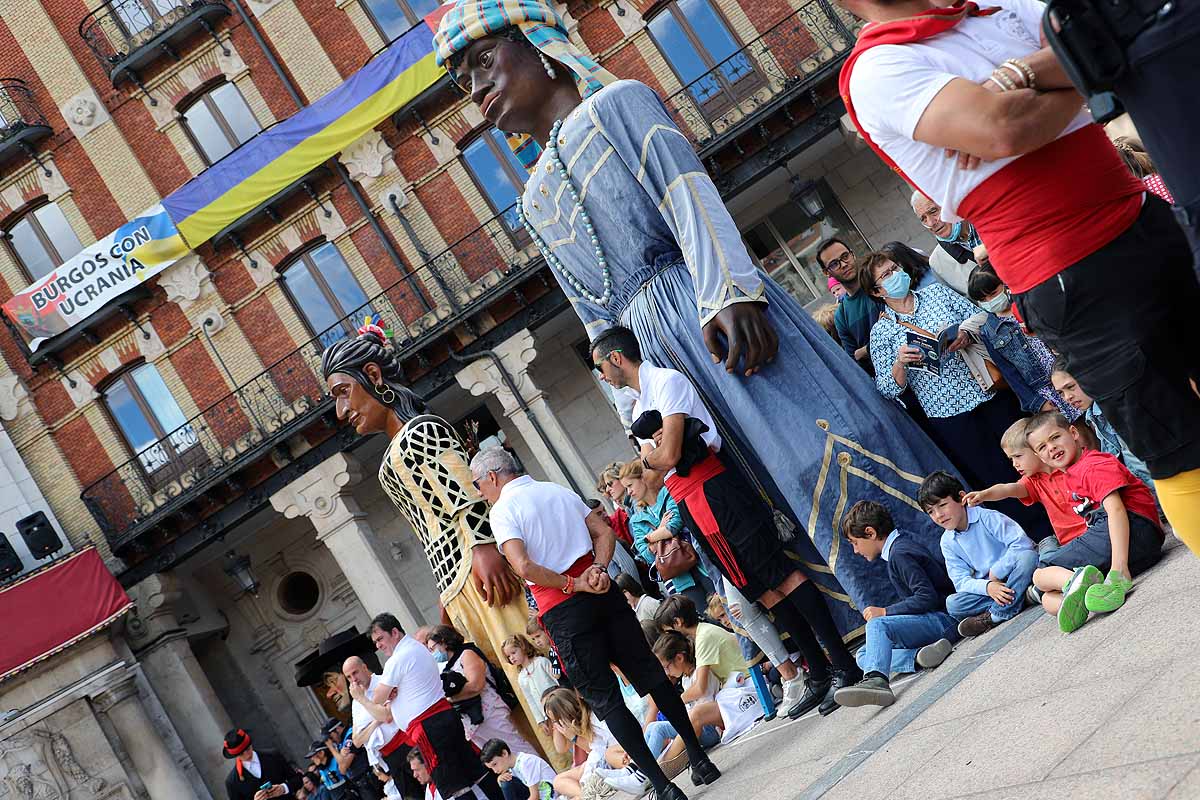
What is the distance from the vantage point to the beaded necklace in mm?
4609

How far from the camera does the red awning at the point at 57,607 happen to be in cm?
1712

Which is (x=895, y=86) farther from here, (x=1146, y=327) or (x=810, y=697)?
(x=810, y=697)

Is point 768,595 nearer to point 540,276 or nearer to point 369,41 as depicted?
point 540,276

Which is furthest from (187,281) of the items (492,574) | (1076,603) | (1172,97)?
(1172,97)

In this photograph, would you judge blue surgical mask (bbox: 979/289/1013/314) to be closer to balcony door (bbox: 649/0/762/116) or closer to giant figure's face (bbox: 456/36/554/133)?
giant figure's face (bbox: 456/36/554/133)

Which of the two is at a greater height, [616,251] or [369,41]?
[369,41]

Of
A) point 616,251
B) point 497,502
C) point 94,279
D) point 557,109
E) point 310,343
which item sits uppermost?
point 94,279

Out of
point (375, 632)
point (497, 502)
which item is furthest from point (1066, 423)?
point (375, 632)

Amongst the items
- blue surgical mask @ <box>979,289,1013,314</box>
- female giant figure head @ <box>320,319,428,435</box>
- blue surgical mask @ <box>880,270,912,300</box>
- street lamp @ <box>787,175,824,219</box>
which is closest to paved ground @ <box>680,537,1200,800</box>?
blue surgical mask @ <box>979,289,1013,314</box>

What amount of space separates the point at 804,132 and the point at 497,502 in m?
15.2

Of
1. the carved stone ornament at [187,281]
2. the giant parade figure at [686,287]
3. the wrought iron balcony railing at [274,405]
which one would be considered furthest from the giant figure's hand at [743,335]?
the carved stone ornament at [187,281]

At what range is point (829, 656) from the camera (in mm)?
4516

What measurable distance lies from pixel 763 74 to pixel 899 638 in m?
16.3

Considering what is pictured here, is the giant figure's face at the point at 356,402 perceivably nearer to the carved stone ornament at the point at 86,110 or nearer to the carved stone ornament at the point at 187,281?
the carved stone ornament at the point at 187,281
